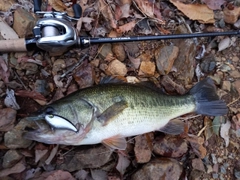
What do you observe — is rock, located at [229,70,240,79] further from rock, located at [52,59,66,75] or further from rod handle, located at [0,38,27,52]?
rod handle, located at [0,38,27,52]

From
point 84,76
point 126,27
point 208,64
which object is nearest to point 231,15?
point 208,64

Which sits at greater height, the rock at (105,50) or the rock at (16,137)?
the rock at (105,50)

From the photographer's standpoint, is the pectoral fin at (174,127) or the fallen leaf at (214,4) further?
the fallen leaf at (214,4)

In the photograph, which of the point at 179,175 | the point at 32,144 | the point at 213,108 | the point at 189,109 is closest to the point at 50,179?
the point at 32,144

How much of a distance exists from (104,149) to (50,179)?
1.91 ft

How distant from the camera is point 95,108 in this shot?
285cm

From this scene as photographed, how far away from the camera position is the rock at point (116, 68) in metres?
3.43

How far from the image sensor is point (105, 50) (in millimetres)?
3484

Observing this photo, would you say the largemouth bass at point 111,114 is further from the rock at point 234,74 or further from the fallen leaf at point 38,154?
the rock at point 234,74

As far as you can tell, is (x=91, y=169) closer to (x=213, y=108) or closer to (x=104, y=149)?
(x=104, y=149)

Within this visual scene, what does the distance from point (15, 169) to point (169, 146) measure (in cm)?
155

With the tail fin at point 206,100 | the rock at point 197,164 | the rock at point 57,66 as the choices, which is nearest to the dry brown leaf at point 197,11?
the tail fin at point 206,100

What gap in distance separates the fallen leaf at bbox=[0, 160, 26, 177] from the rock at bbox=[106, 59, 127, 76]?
127cm

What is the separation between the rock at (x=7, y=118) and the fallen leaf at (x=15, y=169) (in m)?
0.36
